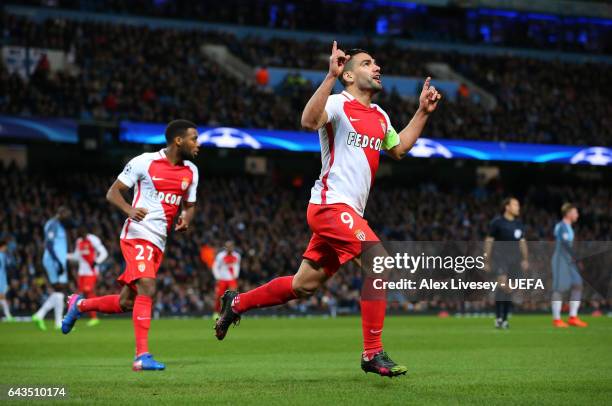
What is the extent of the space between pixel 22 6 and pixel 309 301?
64.0 ft

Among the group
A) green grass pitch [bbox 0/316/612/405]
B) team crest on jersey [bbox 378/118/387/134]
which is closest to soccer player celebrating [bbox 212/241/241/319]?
green grass pitch [bbox 0/316/612/405]

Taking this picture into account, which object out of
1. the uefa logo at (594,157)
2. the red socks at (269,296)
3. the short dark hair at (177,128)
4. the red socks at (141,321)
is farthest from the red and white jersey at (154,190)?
the uefa logo at (594,157)

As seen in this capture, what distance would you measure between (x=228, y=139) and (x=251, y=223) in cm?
302

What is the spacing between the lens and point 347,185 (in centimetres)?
794

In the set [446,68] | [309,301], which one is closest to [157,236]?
[309,301]

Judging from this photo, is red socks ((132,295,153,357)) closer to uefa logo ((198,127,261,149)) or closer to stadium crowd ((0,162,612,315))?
stadium crowd ((0,162,612,315))

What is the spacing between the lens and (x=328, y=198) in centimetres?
792

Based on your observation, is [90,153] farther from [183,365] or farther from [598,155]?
[183,365]

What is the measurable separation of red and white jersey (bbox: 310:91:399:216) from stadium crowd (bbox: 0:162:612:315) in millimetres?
20453

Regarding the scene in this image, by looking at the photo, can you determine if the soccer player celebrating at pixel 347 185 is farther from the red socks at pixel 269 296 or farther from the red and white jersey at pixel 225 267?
the red and white jersey at pixel 225 267

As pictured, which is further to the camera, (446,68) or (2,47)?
(446,68)

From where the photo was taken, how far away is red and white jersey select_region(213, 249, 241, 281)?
25828 mm

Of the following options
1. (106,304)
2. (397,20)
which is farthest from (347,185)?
(397,20)

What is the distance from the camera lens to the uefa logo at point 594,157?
39094 mm
